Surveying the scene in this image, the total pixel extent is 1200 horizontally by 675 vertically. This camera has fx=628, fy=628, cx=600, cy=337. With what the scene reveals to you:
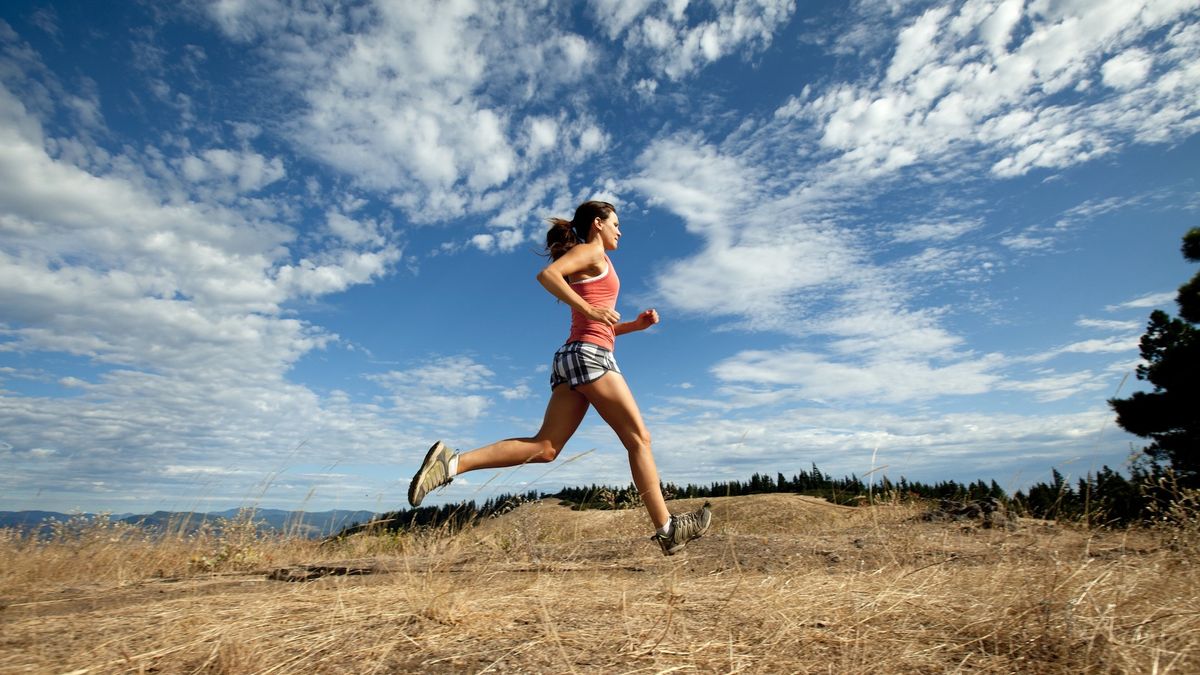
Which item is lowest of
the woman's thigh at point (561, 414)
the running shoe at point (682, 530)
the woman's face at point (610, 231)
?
the running shoe at point (682, 530)

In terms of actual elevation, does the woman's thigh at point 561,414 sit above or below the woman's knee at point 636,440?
above

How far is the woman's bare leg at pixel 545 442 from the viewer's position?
404cm

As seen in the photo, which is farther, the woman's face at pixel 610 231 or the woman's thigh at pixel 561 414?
the woman's face at pixel 610 231

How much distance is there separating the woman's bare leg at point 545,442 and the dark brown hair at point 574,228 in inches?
40.1

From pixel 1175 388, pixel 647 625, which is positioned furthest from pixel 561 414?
pixel 1175 388

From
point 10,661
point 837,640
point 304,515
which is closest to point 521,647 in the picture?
point 837,640

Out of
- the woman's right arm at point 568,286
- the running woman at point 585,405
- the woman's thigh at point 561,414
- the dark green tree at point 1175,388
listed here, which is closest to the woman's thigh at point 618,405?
the running woman at point 585,405

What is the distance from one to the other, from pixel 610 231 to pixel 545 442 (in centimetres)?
153

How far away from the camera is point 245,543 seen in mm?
5816

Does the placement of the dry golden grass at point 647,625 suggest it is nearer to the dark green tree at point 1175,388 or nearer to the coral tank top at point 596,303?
the coral tank top at point 596,303

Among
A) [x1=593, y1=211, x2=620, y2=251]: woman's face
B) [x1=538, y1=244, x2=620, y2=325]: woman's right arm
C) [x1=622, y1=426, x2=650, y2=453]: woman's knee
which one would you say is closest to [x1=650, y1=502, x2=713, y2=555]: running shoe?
[x1=622, y1=426, x2=650, y2=453]: woman's knee

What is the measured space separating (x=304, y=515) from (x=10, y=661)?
5738 millimetres

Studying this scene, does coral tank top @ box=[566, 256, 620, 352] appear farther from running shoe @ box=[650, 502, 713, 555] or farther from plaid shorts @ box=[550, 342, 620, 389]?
running shoe @ box=[650, 502, 713, 555]

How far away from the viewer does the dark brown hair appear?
14.4 ft
